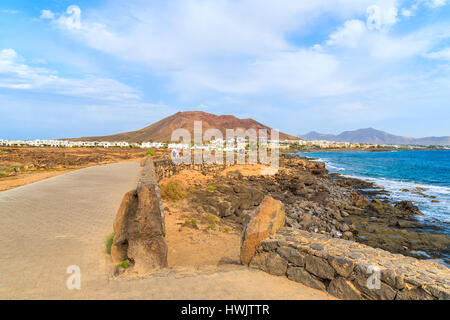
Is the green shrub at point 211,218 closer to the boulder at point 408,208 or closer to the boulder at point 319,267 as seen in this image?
the boulder at point 319,267

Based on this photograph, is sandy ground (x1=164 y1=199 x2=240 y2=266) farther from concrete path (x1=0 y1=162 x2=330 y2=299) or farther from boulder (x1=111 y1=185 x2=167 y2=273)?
concrete path (x1=0 y1=162 x2=330 y2=299)

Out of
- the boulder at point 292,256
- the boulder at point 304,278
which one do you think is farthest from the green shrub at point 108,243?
the boulder at point 304,278

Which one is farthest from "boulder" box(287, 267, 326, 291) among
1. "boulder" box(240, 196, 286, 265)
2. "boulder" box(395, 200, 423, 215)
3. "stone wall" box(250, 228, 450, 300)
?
"boulder" box(395, 200, 423, 215)

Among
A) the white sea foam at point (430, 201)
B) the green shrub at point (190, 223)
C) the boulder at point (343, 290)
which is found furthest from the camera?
the white sea foam at point (430, 201)

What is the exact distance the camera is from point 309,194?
1909cm

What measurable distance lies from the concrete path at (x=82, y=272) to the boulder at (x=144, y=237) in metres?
0.38

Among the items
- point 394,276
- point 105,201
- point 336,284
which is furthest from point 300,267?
point 105,201

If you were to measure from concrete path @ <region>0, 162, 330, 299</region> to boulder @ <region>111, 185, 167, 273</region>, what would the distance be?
15.0 inches

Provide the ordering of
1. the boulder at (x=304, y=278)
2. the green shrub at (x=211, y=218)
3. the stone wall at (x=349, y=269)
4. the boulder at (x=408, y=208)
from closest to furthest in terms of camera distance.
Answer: the stone wall at (x=349, y=269) < the boulder at (x=304, y=278) < the green shrub at (x=211, y=218) < the boulder at (x=408, y=208)

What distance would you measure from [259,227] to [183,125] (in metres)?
147

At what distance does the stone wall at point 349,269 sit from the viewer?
3.23m
